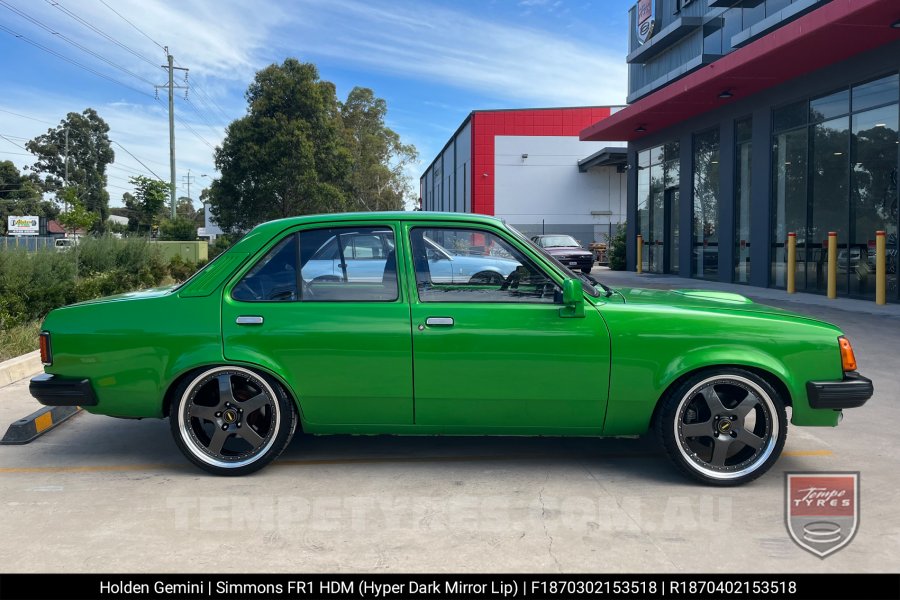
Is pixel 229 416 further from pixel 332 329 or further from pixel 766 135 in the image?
pixel 766 135

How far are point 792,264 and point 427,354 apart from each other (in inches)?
544

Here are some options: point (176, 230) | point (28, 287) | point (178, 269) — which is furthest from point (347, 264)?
point (176, 230)

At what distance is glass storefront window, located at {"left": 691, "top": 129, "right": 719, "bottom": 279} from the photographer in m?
20.7

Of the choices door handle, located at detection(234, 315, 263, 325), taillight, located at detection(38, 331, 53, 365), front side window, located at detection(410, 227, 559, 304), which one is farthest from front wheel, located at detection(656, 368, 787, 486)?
taillight, located at detection(38, 331, 53, 365)

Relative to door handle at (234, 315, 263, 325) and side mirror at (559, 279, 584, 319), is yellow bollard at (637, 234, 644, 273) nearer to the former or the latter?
side mirror at (559, 279, 584, 319)

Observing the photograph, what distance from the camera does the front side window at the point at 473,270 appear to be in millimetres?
4555

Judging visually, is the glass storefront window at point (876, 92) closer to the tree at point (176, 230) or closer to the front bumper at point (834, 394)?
the front bumper at point (834, 394)

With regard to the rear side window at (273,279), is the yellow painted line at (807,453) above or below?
below

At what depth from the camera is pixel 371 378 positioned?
4.48 metres

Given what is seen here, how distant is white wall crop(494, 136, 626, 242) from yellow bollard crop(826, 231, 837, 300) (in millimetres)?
31286

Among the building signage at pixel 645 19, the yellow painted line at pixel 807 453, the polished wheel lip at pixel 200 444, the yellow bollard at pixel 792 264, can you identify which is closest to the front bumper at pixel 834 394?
the yellow painted line at pixel 807 453
